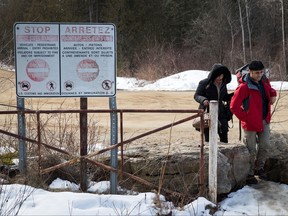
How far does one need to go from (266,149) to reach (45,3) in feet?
115

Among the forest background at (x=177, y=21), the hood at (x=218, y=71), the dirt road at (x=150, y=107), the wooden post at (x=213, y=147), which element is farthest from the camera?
the forest background at (x=177, y=21)

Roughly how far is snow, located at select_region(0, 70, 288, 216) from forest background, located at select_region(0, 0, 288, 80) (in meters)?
27.4

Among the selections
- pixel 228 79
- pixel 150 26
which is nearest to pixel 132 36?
pixel 150 26

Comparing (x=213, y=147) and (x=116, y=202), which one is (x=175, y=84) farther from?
(x=116, y=202)

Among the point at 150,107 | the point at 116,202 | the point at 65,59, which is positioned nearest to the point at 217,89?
the point at 65,59

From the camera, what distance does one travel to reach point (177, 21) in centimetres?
3788

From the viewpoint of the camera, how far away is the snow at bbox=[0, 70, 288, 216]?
418 cm

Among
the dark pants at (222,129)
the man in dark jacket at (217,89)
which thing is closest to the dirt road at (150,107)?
the dark pants at (222,129)

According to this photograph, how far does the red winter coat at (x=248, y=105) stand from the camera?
554 cm

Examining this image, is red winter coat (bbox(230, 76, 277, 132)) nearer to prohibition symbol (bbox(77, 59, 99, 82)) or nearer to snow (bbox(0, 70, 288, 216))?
snow (bbox(0, 70, 288, 216))

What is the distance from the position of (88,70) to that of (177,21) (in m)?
33.8

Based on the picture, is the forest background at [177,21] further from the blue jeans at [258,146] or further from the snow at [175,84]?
the blue jeans at [258,146]

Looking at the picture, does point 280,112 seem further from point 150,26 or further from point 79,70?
point 150,26

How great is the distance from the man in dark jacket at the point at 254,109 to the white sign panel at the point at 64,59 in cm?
171
